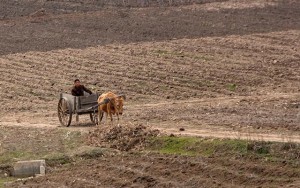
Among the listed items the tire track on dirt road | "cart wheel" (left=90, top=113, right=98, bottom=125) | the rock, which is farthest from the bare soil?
the rock

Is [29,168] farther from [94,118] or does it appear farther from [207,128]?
[94,118]

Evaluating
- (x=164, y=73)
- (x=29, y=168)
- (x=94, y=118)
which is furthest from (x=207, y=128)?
(x=164, y=73)

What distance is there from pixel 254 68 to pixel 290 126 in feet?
45.3

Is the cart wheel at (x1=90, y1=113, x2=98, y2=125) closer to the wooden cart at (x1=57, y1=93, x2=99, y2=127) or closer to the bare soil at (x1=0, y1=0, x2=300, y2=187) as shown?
the wooden cart at (x1=57, y1=93, x2=99, y2=127)

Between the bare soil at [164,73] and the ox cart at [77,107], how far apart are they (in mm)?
342

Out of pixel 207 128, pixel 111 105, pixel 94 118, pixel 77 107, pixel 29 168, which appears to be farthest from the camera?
pixel 94 118

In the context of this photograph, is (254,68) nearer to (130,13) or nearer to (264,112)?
(264,112)

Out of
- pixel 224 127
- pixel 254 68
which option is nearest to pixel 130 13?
pixel 254 68

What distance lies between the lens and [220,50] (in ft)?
130

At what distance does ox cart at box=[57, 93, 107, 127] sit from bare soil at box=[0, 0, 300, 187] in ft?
1.12

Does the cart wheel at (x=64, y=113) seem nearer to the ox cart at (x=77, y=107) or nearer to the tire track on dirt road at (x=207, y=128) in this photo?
the ox cart at (x=77, y=107)

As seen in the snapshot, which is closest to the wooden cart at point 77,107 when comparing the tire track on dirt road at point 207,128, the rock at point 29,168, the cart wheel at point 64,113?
the cart wheel at point 64,113

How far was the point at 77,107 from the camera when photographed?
25938mm

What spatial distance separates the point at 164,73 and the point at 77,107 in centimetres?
980
